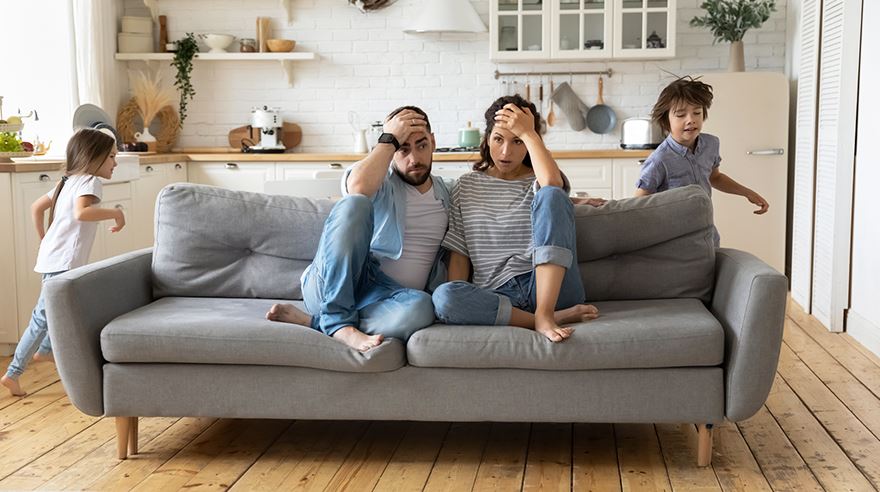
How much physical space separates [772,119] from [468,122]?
1894mm

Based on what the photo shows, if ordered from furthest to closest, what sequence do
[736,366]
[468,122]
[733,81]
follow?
[468,122] < [733,81] < [736,366]

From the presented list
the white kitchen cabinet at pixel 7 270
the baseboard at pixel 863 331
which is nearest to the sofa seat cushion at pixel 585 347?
the baseboard at pixel 863 331

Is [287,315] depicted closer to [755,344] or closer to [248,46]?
[755,344]

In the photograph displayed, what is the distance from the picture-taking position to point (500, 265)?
310cm

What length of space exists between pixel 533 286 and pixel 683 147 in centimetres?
102

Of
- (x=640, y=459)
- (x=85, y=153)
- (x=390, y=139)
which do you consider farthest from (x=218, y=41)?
(x=640, y=459)

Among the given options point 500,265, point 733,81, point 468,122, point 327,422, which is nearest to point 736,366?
point 500,265

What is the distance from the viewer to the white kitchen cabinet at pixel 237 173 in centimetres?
632

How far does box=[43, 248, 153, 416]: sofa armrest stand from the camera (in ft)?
9.21

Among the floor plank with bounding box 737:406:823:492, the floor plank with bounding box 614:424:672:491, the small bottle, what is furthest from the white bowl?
the floor plank with bounding box 737:406:823:492

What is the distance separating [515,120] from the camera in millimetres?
3121

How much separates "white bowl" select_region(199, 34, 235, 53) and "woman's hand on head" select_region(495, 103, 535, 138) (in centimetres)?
391

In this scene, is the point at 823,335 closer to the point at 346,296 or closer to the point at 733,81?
the point at 733,81

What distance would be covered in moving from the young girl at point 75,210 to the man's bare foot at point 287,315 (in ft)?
3.62
